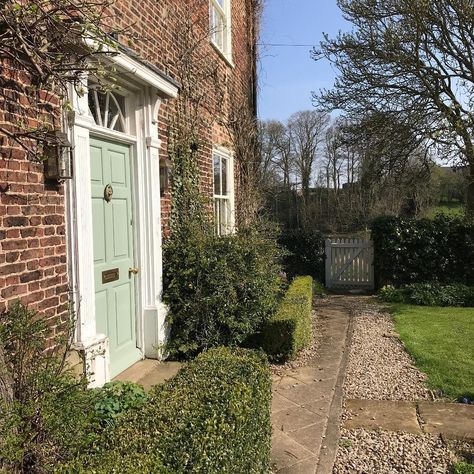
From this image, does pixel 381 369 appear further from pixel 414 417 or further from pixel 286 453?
pixel 286 453

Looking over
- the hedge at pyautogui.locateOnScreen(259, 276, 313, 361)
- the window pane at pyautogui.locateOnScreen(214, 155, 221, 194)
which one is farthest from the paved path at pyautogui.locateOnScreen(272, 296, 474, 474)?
the window pane at pyautogui.locateOnScreen(214, 155, 221, 194)

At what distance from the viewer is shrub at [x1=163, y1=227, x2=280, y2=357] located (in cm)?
560

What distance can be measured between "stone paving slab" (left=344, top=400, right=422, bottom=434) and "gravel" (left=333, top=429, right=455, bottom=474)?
145 mm

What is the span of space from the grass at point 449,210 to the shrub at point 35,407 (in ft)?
39.0

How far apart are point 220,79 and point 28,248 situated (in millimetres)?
5931

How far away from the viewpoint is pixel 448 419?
4.39 metres

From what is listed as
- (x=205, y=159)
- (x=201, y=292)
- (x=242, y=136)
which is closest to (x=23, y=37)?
(x=201, y=292)

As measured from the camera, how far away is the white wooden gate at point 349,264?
13562 millimetres

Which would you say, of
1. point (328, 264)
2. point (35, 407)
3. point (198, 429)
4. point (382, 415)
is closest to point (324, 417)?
point (382, 415)

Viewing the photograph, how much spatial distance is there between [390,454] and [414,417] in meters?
0.82

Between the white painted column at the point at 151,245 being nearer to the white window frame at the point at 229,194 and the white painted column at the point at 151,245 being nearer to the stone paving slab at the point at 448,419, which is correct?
the stone paving slab at the point at 448,419

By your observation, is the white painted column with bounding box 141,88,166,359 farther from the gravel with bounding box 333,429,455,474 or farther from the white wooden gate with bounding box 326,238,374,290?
the white wooden gate with bounding box 326,238,374,290

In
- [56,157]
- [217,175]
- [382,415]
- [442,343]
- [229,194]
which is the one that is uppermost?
[217,175]

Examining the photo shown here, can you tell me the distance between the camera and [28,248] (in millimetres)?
3471
